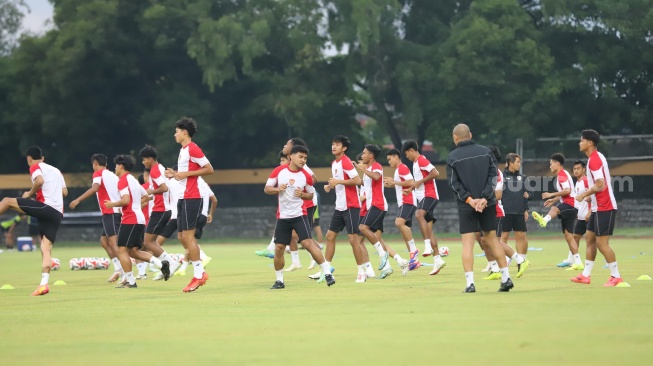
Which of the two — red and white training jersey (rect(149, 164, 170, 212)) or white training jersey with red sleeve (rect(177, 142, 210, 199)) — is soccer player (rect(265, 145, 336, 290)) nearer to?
white training jersey with red sleeve (rect(177, 142, 210, 199))

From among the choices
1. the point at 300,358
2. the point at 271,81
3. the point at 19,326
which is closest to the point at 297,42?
the point at 271,81

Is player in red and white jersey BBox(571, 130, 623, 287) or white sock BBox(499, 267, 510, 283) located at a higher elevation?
player in red and white jersey BBox(571, 130, 623, 287)

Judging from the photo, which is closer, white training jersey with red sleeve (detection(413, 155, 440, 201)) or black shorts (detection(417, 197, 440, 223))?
white training jersey with red sleeve (detection(413, 155, 440, 201))

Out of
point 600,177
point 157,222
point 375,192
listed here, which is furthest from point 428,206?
point 600,177

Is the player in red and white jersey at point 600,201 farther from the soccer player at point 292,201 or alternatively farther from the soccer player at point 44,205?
the soccer player at point 44,205

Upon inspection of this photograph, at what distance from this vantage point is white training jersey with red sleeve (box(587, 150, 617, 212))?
15.0 meters

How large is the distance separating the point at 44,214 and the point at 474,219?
21.0 ft

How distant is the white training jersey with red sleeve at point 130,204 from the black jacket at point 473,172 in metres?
5.87

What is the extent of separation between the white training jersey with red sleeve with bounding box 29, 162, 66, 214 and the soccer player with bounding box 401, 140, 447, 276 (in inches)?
241

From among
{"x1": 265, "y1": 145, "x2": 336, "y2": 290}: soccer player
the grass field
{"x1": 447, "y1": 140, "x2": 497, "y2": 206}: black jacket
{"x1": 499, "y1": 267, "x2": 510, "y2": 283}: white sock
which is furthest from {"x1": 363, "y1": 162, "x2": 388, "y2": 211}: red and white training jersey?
{"x1": 499, "y1": 267, "x2": 510, "y2": 283}: white sock

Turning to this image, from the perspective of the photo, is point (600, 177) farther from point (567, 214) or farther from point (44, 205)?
point (44, 205)

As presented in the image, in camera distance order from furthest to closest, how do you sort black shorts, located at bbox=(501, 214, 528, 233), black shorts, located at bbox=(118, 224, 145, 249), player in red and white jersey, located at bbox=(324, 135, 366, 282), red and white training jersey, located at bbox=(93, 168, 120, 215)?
black shorts, located at bbox=(501, 214, 528, 233) → red and white training jersey, located at bbox=(93, 168, 120, 215) → black shorts, located at bbox=(118, 224, 145, 249) → player in red and white jersey, located at bbox=(324, 135, 366, 282)

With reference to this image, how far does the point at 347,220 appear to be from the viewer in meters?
18.3

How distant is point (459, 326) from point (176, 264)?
402 inches
